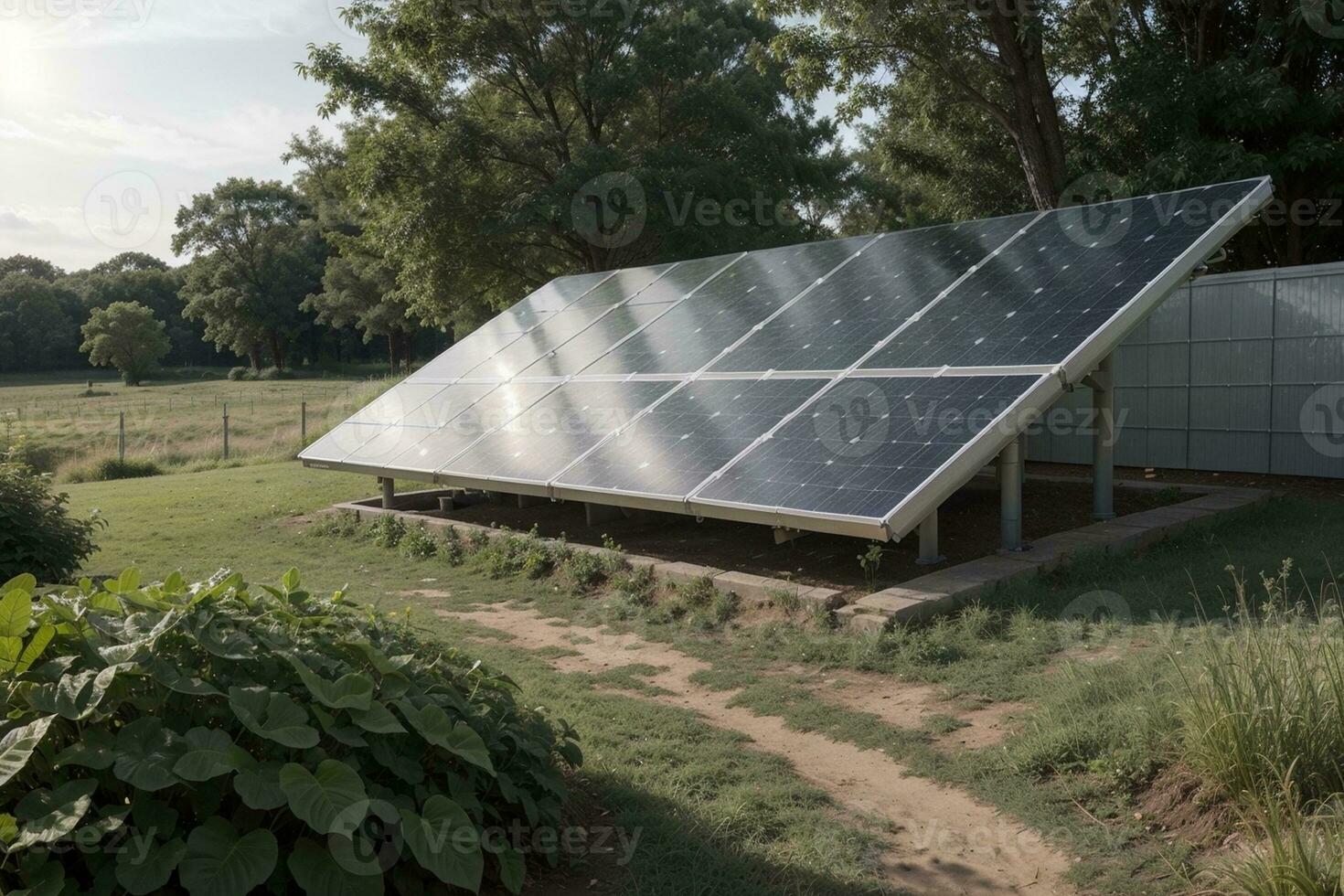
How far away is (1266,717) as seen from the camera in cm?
445

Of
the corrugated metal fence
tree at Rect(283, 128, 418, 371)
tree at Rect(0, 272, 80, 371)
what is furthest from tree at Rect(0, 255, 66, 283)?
the corrugated metal fence

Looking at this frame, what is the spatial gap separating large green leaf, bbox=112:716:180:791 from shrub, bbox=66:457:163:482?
23.2 m

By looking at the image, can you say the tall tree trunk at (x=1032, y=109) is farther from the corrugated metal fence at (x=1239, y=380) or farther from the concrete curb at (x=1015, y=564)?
the concrete curb at (x=1015, y=564)

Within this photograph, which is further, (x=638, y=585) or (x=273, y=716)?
(x=638, y=585)

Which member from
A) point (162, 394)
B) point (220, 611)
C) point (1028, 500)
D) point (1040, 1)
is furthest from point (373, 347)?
point (220, 611)

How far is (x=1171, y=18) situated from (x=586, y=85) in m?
12.2

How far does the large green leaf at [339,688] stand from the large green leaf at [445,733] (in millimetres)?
184

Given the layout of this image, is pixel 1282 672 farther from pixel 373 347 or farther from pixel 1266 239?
pixel 373 347

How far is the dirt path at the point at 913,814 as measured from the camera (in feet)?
14.1

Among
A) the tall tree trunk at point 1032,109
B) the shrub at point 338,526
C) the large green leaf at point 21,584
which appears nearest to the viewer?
the large green leaf at point 21,584

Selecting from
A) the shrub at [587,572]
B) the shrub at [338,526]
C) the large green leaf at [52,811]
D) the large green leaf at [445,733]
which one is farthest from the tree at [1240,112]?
the large green leaf at [52,811]

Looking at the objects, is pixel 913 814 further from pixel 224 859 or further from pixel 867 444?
pixel 867 444
